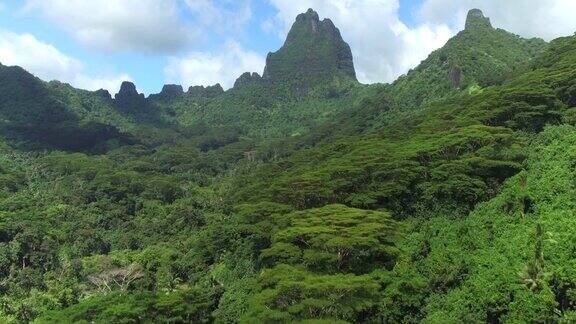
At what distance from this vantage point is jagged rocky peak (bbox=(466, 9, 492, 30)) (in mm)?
134875

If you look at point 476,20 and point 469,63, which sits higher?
point 476,20

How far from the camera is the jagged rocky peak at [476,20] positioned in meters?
135

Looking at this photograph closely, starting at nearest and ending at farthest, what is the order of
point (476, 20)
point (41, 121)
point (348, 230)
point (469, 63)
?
point (348, 230)
point (469, 63)
point (476, 20)
point (41, 121)

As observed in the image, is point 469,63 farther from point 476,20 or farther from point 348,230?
point 348,230

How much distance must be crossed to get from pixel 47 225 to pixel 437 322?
5831 centimetres

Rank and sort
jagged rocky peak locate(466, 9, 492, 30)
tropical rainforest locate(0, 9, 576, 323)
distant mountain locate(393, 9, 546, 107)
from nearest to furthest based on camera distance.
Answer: tropical rainforest locate(0, 9, 576, 323) → distant mountain locate(393, 9, 546, 107) → jagged rocky peak locate(466, 9, 492, 30)

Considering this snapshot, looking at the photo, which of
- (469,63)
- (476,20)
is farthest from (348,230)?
(476,20)

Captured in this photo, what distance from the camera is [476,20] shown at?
138 m

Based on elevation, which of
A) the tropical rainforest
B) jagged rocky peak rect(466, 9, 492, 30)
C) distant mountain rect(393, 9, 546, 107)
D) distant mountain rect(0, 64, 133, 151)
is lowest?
the tropical rainforest

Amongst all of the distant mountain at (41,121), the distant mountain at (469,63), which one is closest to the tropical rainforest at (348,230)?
the distant mountain at (469,63)

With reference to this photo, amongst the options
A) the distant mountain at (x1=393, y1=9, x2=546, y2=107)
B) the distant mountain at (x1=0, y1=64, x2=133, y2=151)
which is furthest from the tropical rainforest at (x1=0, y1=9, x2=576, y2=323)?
the distant mountain at (x1=0, y1=64, x2=133, y2=151)

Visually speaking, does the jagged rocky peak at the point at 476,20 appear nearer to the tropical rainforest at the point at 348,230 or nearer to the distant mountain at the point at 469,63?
the distant mountain at the point at 469,63

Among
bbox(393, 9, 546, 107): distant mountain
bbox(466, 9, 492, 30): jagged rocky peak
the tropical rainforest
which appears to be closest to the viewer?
the tropical rainforest

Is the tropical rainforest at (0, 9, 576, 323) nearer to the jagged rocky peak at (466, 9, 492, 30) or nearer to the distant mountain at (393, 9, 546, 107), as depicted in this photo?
the distant mountain at (393, 9, 546, 107)
